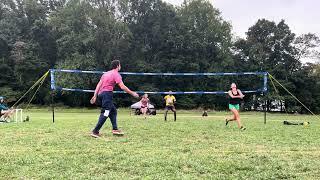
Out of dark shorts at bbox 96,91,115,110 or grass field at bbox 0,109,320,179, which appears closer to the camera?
grass field at bbox 0,109,320,179

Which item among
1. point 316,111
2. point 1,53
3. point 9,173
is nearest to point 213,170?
point 9,173

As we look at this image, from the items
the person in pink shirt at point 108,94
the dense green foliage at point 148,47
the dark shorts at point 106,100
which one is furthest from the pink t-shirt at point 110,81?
the dense green foliage at point 148,47

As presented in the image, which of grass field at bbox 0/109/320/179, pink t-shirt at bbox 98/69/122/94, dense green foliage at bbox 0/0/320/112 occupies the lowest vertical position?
grass field at bbox 0/109/320/179

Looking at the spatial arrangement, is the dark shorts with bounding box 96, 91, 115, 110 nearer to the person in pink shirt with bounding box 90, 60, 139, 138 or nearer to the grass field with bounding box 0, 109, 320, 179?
the person in pink shirt with bounding box 90, 60, 139, 138

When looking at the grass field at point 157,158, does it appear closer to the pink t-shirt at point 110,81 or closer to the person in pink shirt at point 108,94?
the person in pink shirt at point 108,94

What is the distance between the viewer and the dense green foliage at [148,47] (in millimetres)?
54844

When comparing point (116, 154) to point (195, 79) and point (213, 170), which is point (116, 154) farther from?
point (195, 79)

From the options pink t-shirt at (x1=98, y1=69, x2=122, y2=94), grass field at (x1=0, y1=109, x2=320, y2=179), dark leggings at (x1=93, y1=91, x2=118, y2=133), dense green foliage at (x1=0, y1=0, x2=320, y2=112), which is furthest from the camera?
dense green foliage at (x1=0, y1=0, x2=320, y2=112)

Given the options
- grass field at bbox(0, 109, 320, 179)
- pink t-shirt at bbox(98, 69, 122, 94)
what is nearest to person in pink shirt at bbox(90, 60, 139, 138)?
pink t-shirt at bbox(98, 69, 122, 94)

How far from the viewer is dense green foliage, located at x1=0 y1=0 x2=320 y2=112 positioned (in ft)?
180

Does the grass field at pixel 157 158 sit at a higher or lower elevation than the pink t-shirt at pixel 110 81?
lower

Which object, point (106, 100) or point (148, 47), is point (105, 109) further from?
point (148, 47)

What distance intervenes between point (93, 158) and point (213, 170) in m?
1.96

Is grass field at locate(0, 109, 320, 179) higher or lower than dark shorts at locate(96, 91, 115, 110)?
lower
